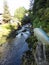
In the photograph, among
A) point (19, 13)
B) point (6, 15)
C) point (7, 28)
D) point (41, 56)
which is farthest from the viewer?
point (19, 13)

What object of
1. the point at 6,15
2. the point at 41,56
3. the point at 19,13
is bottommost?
the point at 41,56

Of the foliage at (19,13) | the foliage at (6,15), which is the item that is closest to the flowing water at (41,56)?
the foliage at (6,15)

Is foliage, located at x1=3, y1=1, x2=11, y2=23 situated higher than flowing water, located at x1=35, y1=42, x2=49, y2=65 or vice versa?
foliage, located at x1=3, y1=1, x2=11, y2=23

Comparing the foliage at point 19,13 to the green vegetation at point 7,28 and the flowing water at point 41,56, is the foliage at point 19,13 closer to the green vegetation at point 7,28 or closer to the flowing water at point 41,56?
the green vegetation at point 7,28

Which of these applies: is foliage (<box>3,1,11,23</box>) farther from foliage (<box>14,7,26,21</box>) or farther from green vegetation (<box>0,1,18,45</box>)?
foliage (<box>14,7,26,21</box>)

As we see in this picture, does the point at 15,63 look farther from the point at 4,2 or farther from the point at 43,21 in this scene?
the point at 4,2

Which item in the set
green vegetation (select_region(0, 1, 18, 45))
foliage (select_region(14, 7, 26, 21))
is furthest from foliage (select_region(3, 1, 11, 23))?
foliage (select_region(14, 7, 26, 21))

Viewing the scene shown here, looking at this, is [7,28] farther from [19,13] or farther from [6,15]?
[19,13]

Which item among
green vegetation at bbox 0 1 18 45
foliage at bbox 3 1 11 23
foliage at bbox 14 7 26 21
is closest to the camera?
green vegetation at bbox 0 1 18 45

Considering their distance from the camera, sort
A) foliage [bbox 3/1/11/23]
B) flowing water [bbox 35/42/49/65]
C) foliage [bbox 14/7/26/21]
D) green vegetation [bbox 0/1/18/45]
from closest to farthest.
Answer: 1. flowing water [bbox 35/42/49/65]
2. green vegetation [bbox 0/1/18/45]
3. foliage [bbox 3/1/11/23]
4. foliage [bbox 14/7/26/21]

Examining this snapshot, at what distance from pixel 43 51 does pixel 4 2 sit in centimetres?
5722

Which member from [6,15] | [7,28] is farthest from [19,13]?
[7,28]

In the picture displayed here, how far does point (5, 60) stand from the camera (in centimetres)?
2356

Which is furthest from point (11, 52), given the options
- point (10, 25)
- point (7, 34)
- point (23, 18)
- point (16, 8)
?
point (16, 8)
